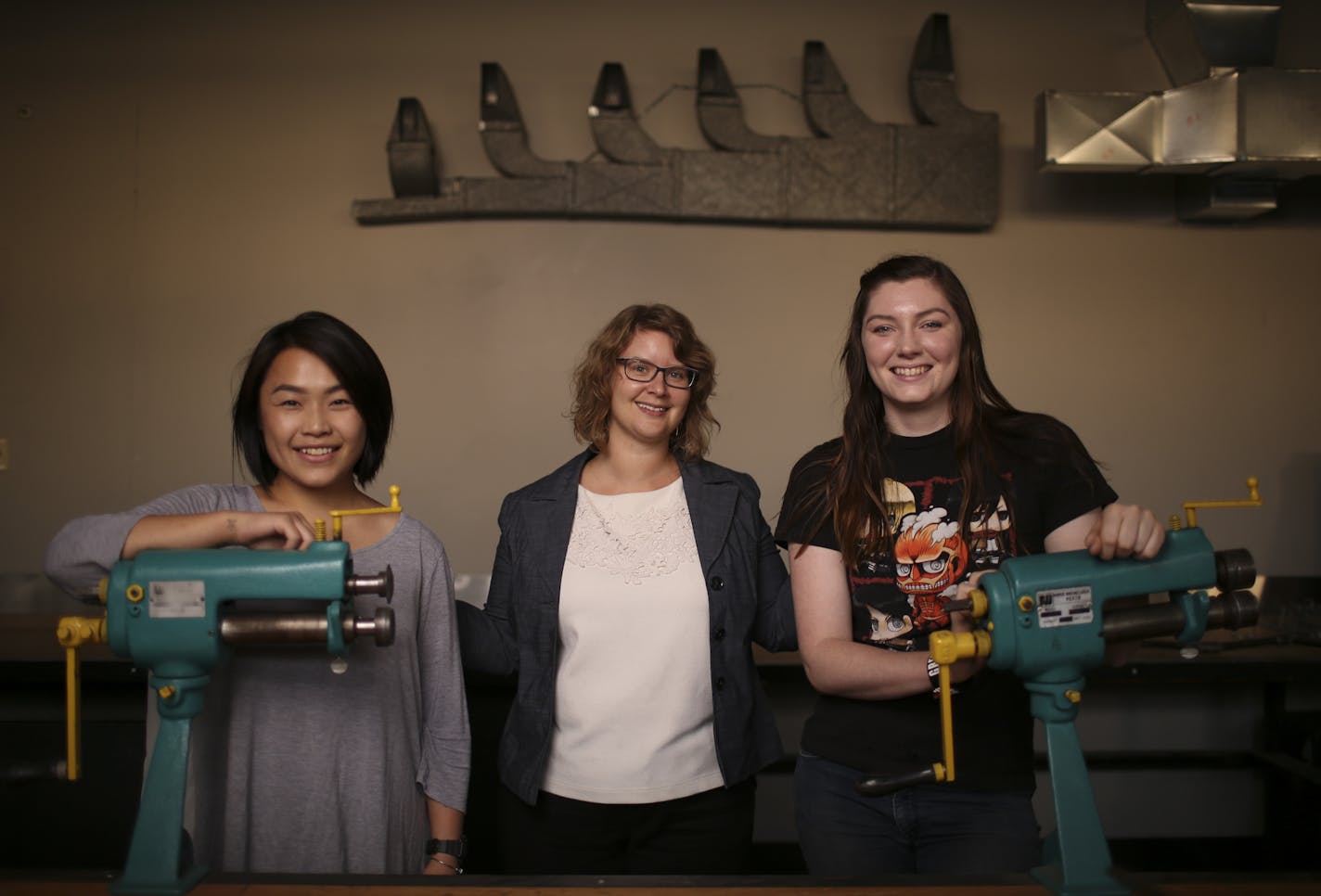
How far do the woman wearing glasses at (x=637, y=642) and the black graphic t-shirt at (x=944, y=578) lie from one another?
25 centimetres

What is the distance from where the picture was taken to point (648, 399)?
6.02 ft

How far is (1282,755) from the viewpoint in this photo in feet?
10.9

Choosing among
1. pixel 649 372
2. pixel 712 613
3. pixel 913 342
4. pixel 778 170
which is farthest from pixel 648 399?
pixel 778 170

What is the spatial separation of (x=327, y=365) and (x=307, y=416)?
86mm

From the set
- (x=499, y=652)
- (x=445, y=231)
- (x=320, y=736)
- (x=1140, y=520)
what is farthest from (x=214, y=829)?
(x=445, y=231)

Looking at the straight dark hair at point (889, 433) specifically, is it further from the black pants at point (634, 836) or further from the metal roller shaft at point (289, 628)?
the metal roller shaft at point (289, 628)

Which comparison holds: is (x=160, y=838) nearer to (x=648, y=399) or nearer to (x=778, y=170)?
(x=648, y=399)

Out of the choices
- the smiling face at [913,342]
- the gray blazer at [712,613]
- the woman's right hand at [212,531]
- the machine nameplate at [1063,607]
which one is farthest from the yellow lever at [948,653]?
the woman's right hand at [212,531]

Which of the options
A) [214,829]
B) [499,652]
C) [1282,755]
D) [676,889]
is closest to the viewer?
[676,889]

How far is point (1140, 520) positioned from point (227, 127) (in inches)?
129

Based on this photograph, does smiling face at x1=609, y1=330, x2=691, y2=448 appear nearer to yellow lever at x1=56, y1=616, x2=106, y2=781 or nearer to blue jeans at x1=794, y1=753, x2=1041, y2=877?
blue jeans at x1=794, y1=753, x2=1041, y2=877

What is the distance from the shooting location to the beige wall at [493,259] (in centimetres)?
340

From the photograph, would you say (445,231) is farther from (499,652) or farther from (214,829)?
(214,829)

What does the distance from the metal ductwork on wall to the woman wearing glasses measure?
6.10ft
